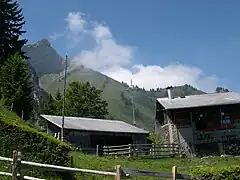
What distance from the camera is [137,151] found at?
37.2 metres

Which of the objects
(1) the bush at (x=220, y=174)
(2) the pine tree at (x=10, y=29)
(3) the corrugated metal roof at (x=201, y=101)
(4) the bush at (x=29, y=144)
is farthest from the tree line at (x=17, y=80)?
(1) the bush at (x=220, y=174)

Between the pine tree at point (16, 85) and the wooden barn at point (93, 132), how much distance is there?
12.2ft

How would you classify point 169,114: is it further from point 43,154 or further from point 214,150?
point 43,154

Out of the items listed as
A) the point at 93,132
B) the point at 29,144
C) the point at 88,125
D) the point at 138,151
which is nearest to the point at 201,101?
the point at 138,151

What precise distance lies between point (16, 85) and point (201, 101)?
64.6ft

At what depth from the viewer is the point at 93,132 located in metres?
42.4

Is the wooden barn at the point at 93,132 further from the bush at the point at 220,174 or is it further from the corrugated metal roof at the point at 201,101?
the bush at the point at 220,174

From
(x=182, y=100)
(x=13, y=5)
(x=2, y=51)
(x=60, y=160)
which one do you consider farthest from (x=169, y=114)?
(x=60, y=160)

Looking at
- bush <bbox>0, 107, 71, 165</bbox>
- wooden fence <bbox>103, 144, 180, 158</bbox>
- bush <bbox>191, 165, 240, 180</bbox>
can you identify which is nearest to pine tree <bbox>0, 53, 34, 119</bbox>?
wooden fence <bbox>103, 144, 180, 158</bbox>

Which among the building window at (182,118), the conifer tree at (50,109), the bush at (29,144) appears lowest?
the bush at (29,144)

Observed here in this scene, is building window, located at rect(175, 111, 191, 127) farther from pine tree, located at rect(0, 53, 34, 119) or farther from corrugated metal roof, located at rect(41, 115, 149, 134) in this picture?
pine tree, located at rect(0, 53, 34, 119)

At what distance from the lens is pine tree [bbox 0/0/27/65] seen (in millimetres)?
49125

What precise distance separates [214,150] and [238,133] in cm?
326

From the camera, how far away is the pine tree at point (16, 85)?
39938 millimetres
